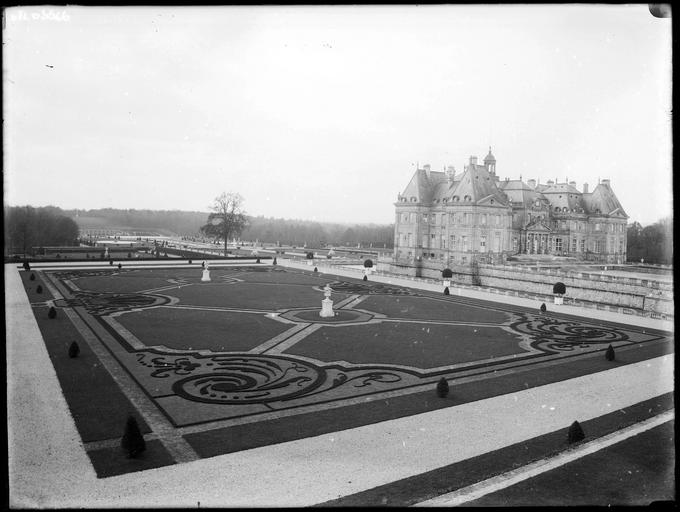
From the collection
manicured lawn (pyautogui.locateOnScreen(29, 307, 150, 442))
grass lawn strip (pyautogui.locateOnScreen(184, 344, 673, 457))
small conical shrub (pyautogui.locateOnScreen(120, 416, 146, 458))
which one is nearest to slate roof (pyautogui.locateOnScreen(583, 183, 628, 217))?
grass lawn strip (pyautogui.locateOnScreen(184, 344, 673, 457))

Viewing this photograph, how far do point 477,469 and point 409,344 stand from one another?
9.25 meters

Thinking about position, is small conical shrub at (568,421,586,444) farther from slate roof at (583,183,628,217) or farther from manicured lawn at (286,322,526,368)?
slate roof at (583,183,628,217)

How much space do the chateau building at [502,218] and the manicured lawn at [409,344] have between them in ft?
117

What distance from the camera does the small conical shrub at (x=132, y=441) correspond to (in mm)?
9391

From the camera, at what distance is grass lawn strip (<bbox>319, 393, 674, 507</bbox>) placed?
8.16 metres

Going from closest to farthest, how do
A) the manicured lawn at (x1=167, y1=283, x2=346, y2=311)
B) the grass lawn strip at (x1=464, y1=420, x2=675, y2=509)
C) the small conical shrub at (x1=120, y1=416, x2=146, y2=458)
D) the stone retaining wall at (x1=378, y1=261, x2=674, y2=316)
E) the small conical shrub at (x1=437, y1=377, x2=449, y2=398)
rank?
1. the grass lawn strip at (x1=464, y1=420, x2=675, y2=509)
2. the small conical shrub at (x1=120, y1=416, x2=146, y2=458)
3. the small conical shrub at (x1=437, y1=377, x2=449, y2=398)
4. the manicured lawn at (x1=167, y1=283, x2=346, y2=311)
5. the stone retaining wall at (x1=378, y1=261, x2=674, y2=316)

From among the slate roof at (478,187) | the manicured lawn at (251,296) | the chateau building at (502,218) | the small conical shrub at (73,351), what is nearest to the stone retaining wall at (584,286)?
the chateau building at (502,218)

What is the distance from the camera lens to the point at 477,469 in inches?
361

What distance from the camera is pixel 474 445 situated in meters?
10.2

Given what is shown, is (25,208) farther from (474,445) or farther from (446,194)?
(474,445)

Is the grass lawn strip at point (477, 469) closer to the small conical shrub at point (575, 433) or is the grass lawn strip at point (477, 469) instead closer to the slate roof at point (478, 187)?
the small conical shrub at point (575, 433)

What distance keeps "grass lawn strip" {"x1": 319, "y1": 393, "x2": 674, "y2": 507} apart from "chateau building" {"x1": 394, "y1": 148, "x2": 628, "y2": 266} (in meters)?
44.7

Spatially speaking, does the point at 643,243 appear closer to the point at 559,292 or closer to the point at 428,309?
the point at 559,292

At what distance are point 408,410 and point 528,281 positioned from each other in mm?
31733
